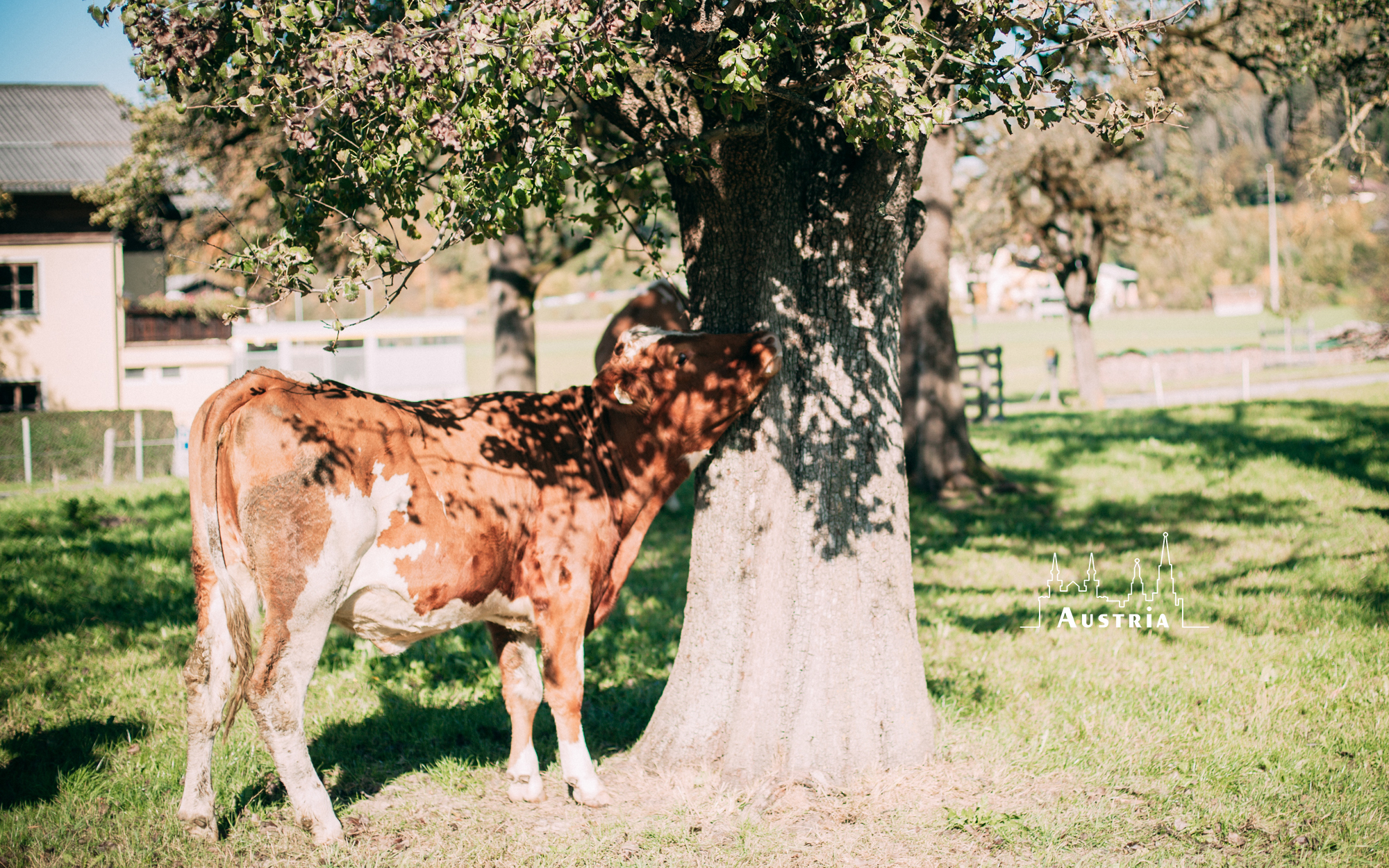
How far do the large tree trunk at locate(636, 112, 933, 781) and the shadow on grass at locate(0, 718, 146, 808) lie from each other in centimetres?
314

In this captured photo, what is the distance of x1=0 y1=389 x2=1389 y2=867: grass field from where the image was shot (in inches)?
169

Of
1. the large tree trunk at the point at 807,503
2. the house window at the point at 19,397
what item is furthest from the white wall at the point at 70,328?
the large tree trunk at the point at 807,503

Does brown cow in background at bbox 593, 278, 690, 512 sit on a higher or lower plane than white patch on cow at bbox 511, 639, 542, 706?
higher

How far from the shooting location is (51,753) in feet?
17.6

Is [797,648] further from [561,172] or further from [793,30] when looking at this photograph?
[793,30]

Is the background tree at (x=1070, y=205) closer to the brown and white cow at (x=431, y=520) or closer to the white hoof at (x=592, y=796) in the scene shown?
the brown and white cow at (x=431, y=520)

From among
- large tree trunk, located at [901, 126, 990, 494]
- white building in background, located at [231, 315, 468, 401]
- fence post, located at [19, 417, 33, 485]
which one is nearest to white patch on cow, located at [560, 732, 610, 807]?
large tree trunk, located at [901, 126, 990, 494]

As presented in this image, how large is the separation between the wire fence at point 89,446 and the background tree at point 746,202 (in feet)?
53.2

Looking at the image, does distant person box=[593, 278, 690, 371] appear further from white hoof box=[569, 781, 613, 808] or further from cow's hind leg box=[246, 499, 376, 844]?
cow's hind leg box=[246, 499, 376, 844]

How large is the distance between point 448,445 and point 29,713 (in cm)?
365

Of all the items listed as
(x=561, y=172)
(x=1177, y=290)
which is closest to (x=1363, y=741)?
(x=561, y=172)

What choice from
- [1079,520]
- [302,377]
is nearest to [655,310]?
[1079,520]

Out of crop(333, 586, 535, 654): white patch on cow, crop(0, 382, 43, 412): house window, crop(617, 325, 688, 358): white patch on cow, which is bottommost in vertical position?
crop(333, 586, 535, 654): white patch on cow

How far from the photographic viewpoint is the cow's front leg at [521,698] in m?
4.89
